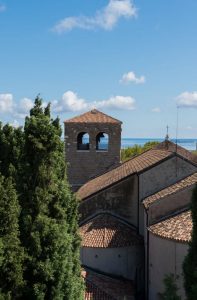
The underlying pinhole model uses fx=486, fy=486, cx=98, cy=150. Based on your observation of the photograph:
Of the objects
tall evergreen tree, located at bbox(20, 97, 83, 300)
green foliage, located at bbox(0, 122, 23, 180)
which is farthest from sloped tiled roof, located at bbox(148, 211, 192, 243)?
green foliage, located at bbox(0, 122, 23, 180)

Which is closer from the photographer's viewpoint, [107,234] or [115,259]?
[115,259]

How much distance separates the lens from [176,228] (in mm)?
19734

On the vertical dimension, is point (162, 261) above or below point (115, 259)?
above

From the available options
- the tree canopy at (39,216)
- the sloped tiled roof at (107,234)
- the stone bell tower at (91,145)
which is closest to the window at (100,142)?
the stone bell tower at (91,145)

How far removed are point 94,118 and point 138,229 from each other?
1060 centimetres

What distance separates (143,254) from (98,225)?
109 inches

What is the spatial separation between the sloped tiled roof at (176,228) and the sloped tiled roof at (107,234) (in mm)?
3416

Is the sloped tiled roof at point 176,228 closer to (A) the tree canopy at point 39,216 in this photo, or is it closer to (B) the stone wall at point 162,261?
(B) the stone wall at point 162,261

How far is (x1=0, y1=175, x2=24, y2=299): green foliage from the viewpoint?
13070 millimetres

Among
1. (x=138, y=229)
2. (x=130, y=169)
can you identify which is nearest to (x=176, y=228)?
(x=138, y=229)

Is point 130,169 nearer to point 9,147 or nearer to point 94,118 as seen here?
point 94,118

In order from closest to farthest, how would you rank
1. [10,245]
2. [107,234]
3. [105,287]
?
1. [10,245]
2. [105,287]
3. [107,234]

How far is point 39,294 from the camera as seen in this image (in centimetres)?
1369

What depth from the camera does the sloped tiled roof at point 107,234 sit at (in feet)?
78.7
